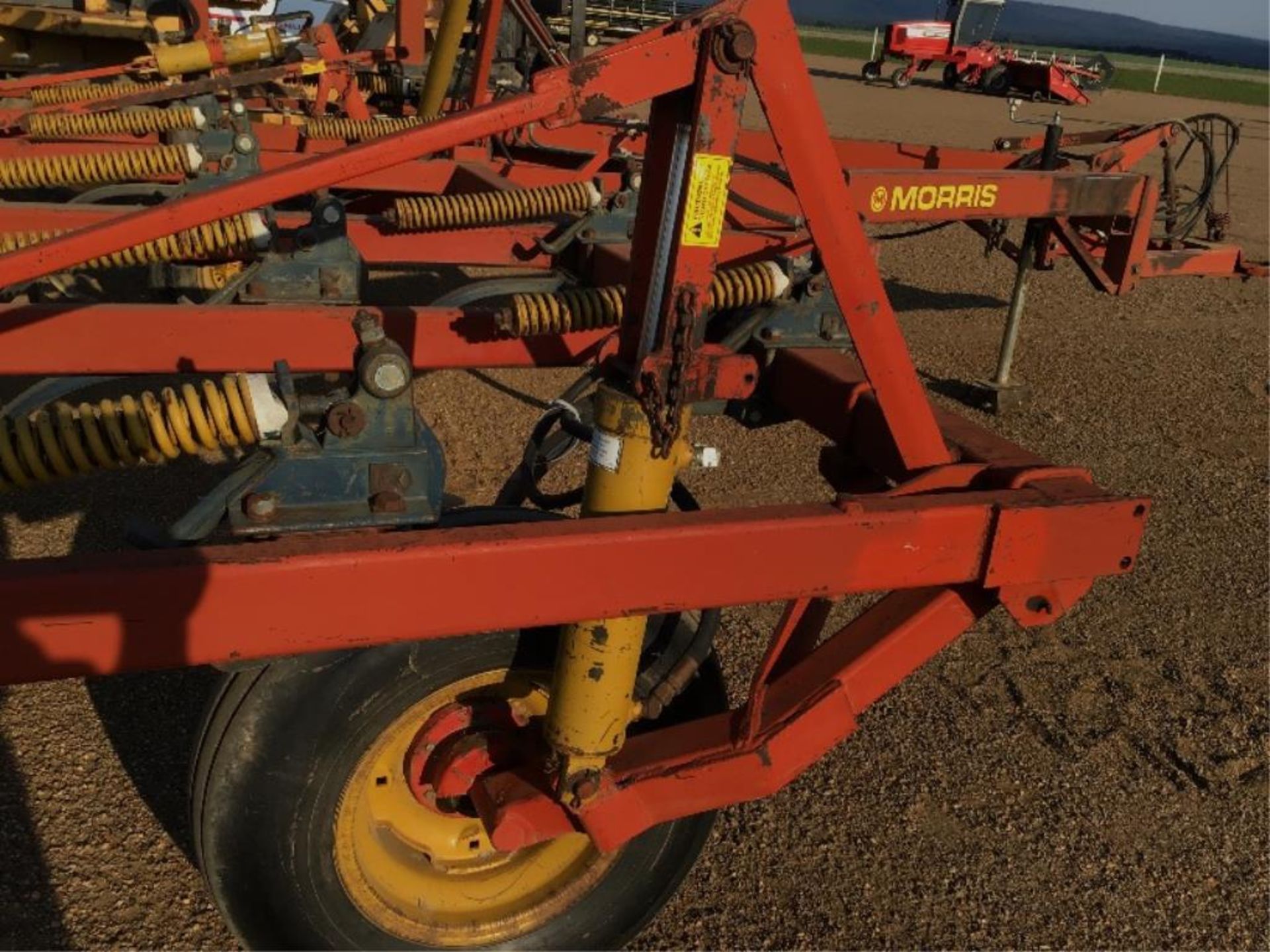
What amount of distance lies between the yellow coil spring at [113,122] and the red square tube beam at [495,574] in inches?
150

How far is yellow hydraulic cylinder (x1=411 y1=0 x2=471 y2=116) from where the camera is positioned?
4473 mm

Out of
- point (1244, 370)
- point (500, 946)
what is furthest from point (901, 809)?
point (1244, 370)

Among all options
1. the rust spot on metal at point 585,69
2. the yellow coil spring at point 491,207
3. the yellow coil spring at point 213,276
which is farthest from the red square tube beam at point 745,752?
the yellow coil spring at point 213,276

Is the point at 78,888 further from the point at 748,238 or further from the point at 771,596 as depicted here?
the point at 748,238

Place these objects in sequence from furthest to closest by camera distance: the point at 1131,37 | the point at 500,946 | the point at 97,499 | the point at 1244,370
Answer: the point at 1131,37 < the point at 1244,370 < the point at 97,499 < the point at 500,946

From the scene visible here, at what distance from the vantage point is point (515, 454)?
175 inches

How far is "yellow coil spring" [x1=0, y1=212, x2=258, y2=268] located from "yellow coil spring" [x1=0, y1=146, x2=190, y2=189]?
2.55 ft

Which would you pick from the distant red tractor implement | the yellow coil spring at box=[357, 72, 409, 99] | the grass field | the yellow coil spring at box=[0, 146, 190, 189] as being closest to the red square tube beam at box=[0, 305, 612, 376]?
the yellow coil spring at box=[0, 146, 190, 189]

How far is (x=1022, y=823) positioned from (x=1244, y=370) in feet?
15.1

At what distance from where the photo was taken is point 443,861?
209cm

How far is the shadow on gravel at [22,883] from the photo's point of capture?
85.4 inches

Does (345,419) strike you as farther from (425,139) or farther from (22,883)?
(22,883)

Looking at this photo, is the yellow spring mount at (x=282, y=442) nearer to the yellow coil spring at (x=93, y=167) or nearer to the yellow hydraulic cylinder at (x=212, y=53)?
the yellow coil spring at (x=93, y=167)

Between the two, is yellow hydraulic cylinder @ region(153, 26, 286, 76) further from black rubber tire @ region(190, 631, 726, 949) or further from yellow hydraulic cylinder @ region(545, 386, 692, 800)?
yellow hydraulic cylinder @ region(545, 386, 692, 800)
